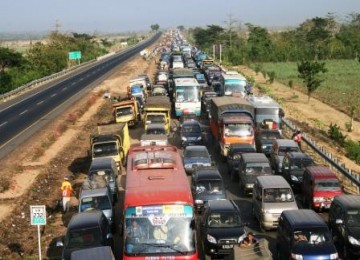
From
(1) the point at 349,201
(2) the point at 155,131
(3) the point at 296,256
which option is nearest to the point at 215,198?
(1) the point at 349,201

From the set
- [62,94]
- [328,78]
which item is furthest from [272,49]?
[62,94]

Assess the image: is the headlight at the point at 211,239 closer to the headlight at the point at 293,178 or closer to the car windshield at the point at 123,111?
the headlight at the point at 293,178

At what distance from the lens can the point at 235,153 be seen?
28.8 meters

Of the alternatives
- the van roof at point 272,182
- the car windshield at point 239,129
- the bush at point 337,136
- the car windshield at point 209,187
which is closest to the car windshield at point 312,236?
the van roof at point 272,182

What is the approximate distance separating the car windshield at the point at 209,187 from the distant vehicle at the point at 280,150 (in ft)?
19.2

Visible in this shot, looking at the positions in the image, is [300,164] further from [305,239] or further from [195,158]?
[305,239]

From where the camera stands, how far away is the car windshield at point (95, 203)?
20855 mm

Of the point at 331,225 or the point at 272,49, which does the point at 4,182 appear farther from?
the point at 272,49

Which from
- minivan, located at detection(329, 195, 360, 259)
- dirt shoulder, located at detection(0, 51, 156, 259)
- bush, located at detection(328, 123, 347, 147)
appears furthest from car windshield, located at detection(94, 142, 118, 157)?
bush, located at detection(328, 123, 347, 147)

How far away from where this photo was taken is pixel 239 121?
103ft

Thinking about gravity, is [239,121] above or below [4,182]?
above

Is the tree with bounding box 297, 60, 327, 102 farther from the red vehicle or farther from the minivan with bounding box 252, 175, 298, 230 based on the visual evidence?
the minivan with bounding box 252, 175, 298, 230

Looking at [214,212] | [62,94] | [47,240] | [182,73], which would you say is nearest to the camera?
[214,212]

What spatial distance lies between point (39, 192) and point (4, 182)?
238cm
